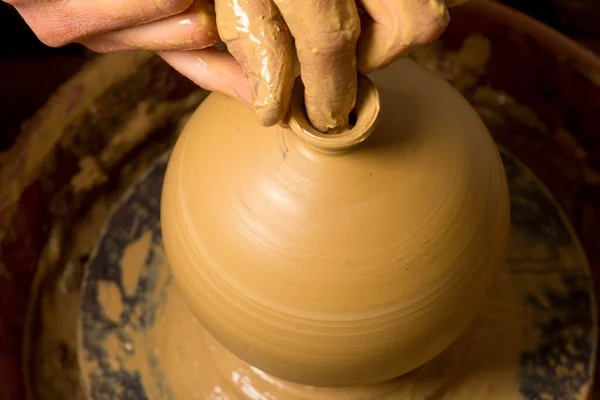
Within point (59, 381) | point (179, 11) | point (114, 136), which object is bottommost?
point (59, 381)

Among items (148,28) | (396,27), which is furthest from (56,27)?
(396,27)

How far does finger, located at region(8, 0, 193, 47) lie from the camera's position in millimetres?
776

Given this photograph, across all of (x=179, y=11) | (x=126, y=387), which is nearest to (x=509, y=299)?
(x=126, y=387)

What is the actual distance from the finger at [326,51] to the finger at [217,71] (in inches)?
4.9

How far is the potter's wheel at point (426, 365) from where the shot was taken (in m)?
1.30

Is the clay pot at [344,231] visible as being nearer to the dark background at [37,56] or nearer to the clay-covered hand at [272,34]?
the clay-covered hand at [272,34]

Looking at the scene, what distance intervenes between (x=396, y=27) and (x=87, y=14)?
0.42 metres

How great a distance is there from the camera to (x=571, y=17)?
1.97 meters

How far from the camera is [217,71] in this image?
2.95ft

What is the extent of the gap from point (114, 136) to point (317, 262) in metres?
1.09

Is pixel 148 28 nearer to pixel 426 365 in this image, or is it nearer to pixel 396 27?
pixel 396 27

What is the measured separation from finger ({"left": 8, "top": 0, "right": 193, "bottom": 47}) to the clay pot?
216 mm

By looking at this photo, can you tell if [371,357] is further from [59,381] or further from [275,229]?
[59,381]

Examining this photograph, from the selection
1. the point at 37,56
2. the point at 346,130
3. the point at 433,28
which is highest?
the point at 433,28
